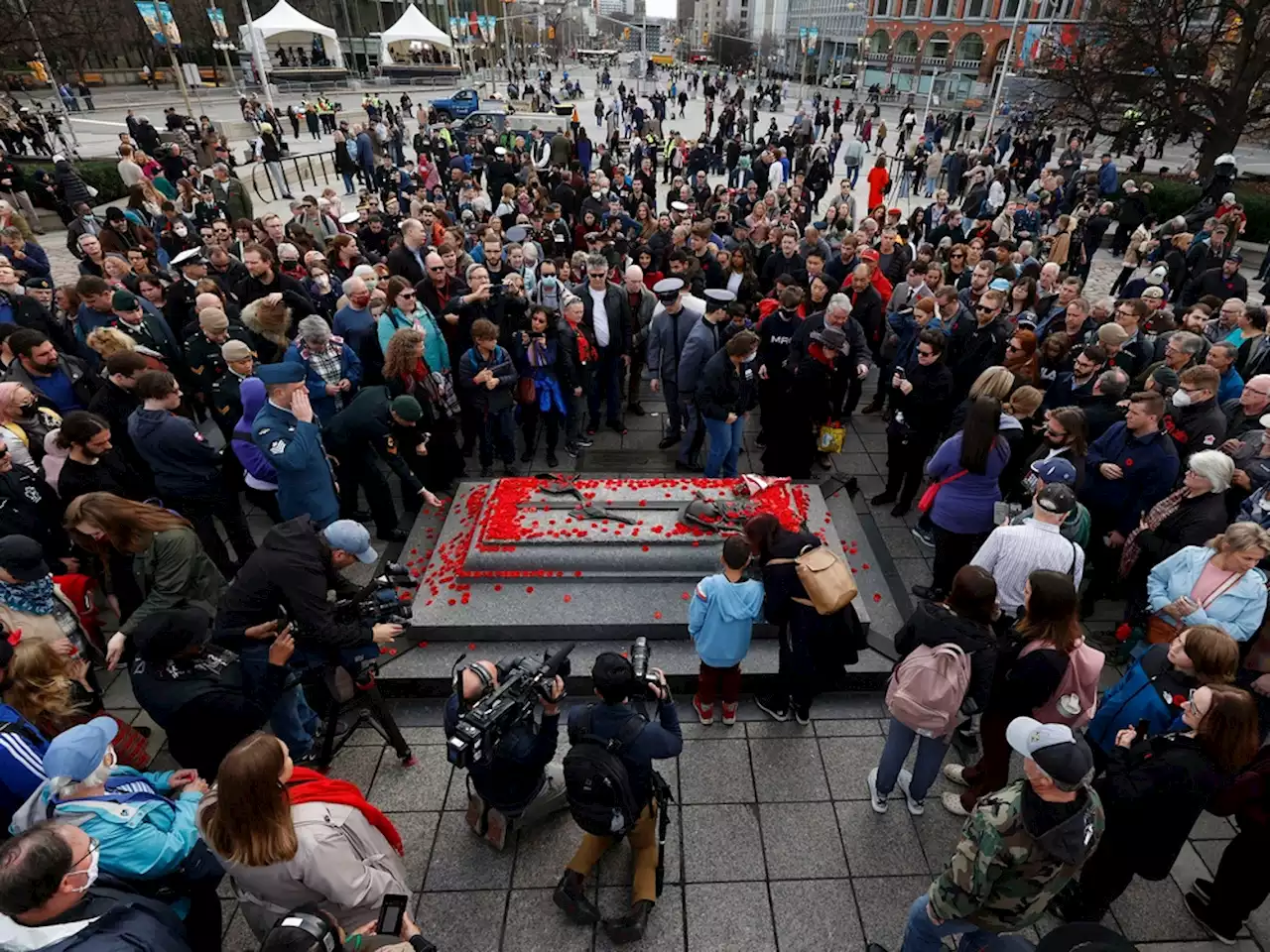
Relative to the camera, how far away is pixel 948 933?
305 centimetres

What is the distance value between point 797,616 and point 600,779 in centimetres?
168

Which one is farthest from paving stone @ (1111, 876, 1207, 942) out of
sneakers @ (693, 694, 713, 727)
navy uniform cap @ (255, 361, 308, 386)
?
navy uniform cap @ (255, 361, 308, 386)

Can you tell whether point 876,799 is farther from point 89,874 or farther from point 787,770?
point 89,874

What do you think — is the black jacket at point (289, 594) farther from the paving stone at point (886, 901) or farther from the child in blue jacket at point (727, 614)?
the paving stone at point (886, 901)

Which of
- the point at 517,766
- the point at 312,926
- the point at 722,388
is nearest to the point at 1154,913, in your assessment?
the point at 517,766

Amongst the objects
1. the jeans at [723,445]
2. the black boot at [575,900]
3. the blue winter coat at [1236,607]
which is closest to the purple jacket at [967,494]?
the blue winter coat at [1236,607]

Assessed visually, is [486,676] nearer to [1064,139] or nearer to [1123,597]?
[1123,597]

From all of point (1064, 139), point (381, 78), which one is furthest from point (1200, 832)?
point (381, 78)

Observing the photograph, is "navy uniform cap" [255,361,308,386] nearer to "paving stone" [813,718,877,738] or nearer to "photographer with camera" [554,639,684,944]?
"photographer with camera" [554,639,684,944]

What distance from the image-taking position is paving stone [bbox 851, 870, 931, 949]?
11.9ft

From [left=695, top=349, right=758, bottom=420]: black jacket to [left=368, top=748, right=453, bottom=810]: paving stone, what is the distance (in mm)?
3941

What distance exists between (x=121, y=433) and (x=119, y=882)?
448 cm

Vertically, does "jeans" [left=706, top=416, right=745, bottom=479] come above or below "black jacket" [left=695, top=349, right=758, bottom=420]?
below

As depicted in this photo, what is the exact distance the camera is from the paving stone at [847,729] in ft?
15.7
